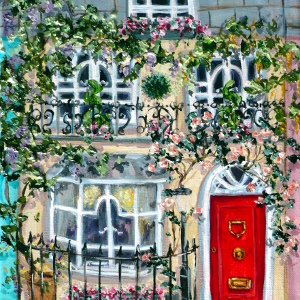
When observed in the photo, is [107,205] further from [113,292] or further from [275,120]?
[275,120]

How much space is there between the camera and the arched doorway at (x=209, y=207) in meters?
4.73

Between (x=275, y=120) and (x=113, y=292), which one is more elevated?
(x=275, y=120)

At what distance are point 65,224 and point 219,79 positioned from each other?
1993 millimetres

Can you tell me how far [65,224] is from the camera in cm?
475

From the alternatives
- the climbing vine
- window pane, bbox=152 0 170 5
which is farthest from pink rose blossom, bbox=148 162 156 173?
window pane, bbox=152 0 170 5

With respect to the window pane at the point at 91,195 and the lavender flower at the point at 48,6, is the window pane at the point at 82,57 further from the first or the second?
the window pane at the point at 91,195

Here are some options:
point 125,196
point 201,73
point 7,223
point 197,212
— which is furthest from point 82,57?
point 197,212

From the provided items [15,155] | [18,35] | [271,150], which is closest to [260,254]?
[271,150]

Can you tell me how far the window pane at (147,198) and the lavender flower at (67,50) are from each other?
1.42 metres

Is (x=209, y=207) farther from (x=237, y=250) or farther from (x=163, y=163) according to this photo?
(x=163, y=163)

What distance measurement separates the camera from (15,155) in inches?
187

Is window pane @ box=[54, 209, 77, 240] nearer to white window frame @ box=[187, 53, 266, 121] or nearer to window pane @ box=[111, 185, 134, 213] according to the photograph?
window pane @ box=[111, 185, 134, 213]

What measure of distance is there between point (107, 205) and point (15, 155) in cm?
98

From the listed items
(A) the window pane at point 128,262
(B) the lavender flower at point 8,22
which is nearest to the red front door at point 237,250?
(A) the window pane at point 128,262
